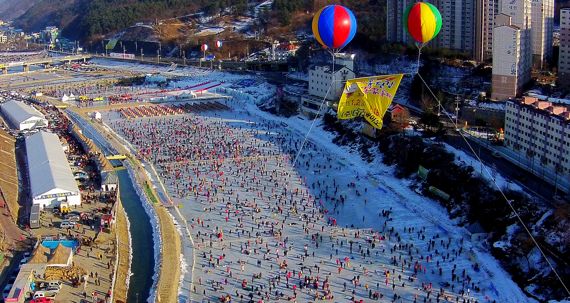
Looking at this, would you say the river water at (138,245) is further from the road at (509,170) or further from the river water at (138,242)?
the road at (509,170)

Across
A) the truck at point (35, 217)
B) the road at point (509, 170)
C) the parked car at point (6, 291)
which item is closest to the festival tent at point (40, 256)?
the parked car at point (6, 291)

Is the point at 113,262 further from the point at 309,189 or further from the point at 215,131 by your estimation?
the point at 215,131

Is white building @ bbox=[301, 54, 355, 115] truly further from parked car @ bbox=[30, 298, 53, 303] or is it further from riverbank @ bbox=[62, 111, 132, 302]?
parked car @ bbox=[30, 298, 53, 303]

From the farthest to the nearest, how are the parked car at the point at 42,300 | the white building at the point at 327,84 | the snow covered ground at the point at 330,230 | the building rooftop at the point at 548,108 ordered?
1. the white building at the point at 327,84
2. the building rooftop at the point at 548,108
3. the snow covered ground at the point at 330,230
4. the parked car at the point at 42,300

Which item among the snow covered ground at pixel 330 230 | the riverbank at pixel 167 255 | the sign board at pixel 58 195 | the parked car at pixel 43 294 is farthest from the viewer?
the sign board at pixel 58 195

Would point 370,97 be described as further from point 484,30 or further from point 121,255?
point 484,30

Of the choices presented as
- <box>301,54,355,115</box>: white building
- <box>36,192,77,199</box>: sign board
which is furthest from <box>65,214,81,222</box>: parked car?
<box>301,54,355,115</box>: white building

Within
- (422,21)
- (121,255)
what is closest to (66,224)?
(121,255)
